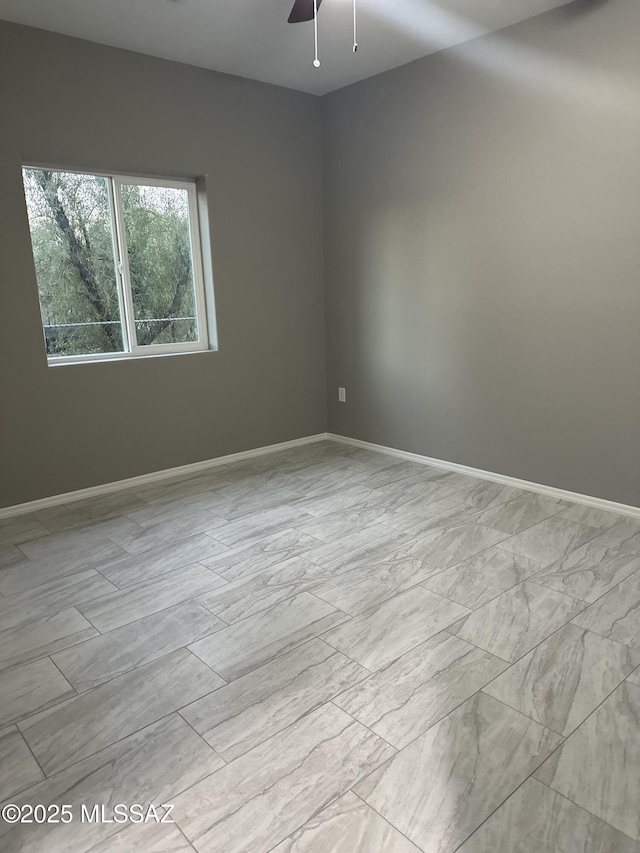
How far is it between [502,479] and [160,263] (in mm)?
2645

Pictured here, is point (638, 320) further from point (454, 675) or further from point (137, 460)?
point (137, 460)

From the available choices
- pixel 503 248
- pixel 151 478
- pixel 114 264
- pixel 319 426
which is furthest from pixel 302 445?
pixel 503 248

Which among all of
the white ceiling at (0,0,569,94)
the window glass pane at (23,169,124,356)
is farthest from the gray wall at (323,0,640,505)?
the window glass pane at (23,169,124,356)

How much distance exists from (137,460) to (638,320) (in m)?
3.05

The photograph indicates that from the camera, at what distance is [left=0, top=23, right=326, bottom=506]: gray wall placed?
10.2 feet

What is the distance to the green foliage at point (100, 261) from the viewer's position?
331cm

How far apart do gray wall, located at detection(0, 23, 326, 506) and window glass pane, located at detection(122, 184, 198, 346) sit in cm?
18

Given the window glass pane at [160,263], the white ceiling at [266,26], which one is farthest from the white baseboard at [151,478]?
the white ceiling at [266,26]

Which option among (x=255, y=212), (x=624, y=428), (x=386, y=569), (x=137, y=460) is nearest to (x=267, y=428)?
(x=137, y=460)

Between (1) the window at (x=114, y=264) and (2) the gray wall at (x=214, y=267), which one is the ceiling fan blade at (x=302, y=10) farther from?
(1) the window at (x=114, y=264)

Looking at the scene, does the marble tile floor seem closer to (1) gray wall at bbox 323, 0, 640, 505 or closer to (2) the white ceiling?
(1) gray wall at bbox 323, 0, 640, 505

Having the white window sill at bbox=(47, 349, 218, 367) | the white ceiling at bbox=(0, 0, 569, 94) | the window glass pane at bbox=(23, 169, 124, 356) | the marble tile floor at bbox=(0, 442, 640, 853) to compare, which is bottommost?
the marble tile floor at bbox=(0, 442, 640, 853)

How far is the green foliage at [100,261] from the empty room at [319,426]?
0.02 m

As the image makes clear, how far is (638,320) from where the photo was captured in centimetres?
289
